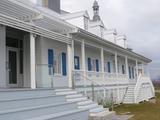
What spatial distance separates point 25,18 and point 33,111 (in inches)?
229

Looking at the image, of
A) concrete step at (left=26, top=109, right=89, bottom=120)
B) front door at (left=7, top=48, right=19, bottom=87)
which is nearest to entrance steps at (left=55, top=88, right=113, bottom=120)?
concrete step at (left=26, top=109, right=89, bottom=120)

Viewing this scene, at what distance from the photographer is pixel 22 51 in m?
18.9

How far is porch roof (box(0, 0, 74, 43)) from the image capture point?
14031 millimetres

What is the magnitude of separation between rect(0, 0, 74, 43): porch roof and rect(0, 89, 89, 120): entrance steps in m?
3.07

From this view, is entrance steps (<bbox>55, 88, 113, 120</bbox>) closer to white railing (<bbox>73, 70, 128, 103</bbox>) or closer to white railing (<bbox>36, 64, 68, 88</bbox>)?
white railing (<bbox>36, 64, 68, 88</bbox>)

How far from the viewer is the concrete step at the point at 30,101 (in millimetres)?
11520

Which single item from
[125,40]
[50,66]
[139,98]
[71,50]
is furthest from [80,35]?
[125,40]

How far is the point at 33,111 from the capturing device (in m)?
12.1

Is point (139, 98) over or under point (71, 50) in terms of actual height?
under

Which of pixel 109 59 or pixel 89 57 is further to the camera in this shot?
pixel 109 59

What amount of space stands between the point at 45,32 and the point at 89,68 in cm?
1061

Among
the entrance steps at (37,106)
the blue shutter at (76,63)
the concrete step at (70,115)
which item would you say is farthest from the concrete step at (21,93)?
the blue shutter at (76,63)

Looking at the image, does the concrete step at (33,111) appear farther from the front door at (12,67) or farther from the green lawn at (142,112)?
the green lawn at (142,112)

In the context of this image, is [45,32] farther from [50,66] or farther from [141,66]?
[141,66]
